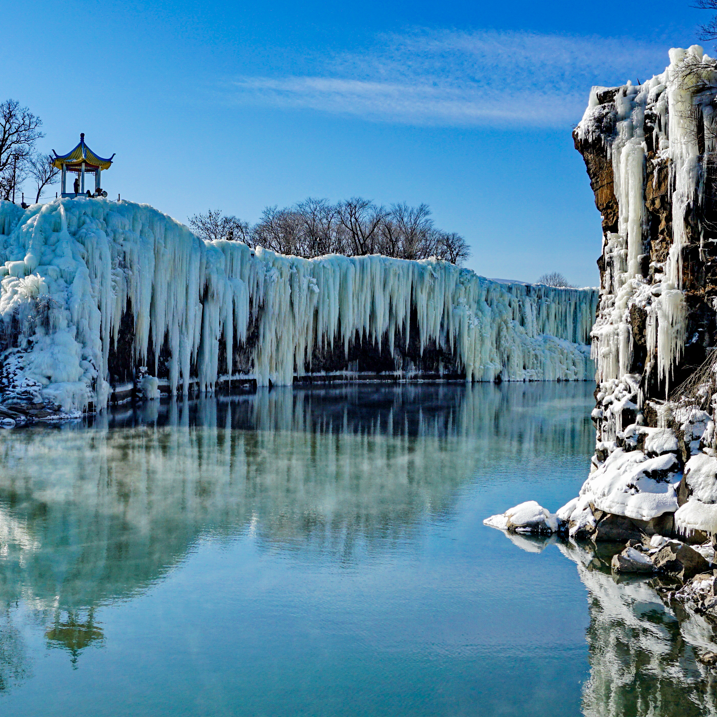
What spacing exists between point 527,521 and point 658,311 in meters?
2.90

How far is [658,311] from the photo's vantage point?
858 cm

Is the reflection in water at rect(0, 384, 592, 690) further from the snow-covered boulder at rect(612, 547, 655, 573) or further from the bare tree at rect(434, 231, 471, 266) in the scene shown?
the bare tree at rect(434, 231, 471, 266)

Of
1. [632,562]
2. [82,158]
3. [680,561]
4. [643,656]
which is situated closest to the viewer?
[643,656]

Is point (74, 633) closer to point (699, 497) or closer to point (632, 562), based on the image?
point (632, 562)

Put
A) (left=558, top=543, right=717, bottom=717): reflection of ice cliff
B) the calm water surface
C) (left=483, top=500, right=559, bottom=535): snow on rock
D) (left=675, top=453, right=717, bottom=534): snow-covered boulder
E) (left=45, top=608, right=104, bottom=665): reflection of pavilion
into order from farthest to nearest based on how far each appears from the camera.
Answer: (left=483, top=500, right=559, bottom=535): snow on rock < (left=675, top=453, right=717, bottom=534): snow-covered boulder < (left=45, top=608, right=104, bottom=665): reflection of pavilion < the calm water surface < (left=558, top=543, right=717, bottom=717): reflection of ice cliff

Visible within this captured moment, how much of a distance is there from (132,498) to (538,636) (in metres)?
6.32

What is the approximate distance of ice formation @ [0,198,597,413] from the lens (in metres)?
18.8

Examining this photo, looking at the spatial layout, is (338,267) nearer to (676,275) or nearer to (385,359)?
(385,359)

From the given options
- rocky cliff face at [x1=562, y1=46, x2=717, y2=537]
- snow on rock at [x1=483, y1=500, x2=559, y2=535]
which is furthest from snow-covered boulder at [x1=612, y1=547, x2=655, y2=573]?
snow on rock at [x1=483, y1=500, x2=559, y2=535]

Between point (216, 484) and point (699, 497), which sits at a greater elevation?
point (699, 497)

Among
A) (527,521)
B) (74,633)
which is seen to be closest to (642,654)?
(527,521)

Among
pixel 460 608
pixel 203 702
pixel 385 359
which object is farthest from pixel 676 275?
pixel 385 359

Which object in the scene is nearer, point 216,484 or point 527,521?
point 527,521

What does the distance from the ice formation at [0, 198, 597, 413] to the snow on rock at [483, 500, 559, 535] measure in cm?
1242
